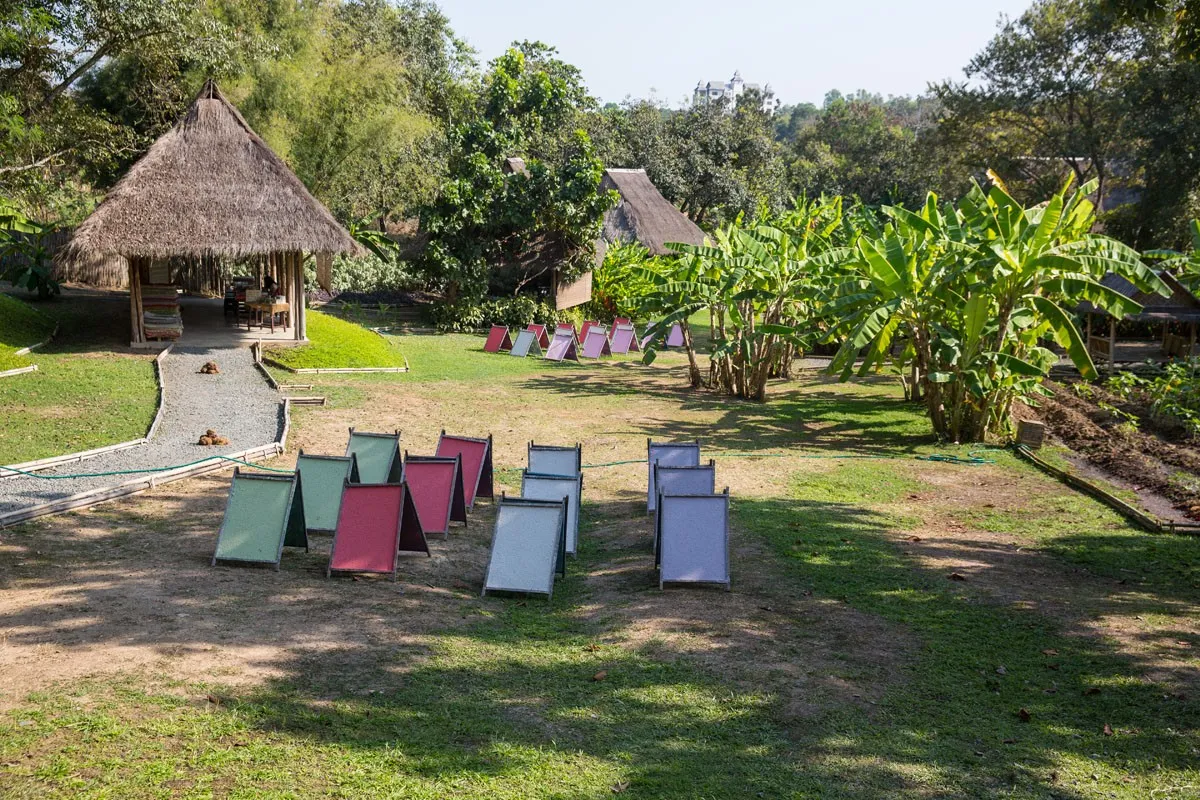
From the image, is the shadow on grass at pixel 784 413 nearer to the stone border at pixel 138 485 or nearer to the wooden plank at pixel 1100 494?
the wooden plank at pixel 1100 494

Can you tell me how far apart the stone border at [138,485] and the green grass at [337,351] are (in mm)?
6985

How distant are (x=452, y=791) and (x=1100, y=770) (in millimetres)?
3250

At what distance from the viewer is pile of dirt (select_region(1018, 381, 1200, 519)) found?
12493 millimetres

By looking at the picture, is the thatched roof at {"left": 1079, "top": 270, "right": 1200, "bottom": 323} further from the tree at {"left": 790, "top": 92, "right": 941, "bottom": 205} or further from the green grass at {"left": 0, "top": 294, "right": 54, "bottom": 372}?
the green grass at {"left": 0, "top": 294, "right": 54, "bottom": 372}

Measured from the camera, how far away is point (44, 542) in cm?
876

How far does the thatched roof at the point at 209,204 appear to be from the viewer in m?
19.5

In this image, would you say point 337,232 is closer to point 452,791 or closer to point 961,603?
point 961,603

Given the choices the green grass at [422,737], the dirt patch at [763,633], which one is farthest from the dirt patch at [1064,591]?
the green grass at [422,737]

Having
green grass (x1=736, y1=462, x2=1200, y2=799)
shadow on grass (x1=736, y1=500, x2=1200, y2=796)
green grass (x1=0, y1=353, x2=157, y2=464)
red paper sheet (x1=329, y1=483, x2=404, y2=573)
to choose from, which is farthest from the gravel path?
shadow on grass (x1=736, y1=500, x2=1200, y2=796)

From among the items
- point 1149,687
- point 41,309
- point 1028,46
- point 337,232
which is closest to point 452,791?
point 1149,687

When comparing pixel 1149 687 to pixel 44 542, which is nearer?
pixel 1149 687

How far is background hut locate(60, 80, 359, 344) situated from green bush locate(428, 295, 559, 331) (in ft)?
20.9

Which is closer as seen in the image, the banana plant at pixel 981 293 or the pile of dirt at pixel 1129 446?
the pile of dirt at pixel 1129 446

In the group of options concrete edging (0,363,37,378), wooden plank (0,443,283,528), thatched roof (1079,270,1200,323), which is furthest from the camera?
thatched roof (1079,270,1200,323)
